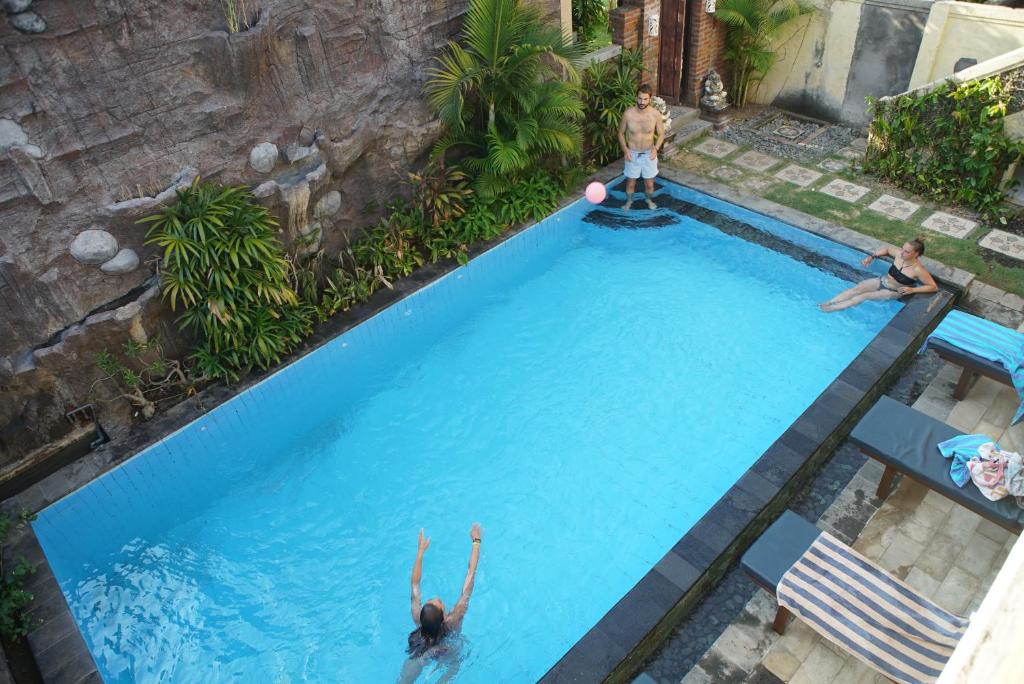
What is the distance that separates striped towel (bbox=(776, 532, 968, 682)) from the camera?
389 cm

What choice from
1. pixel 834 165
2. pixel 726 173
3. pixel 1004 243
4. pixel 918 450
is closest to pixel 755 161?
pixel 726 173

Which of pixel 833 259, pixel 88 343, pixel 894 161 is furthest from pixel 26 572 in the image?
pixel 894 161

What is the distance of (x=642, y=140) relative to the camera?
889cm

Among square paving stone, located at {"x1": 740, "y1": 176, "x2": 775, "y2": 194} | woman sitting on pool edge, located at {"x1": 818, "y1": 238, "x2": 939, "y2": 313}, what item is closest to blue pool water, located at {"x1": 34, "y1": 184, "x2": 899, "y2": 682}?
woman sitting on pool edge, located at {"x1": 818, "y1": 238, "x2": 939, "y2": 313}

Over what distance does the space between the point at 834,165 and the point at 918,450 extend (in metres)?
5.96

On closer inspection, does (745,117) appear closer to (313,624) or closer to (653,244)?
(653,244)

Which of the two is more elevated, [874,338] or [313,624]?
[874,338]

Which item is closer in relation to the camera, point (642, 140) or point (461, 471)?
point (461, 471)

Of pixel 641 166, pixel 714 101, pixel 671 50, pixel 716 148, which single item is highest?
pixel 671 50

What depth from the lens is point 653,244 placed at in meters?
8.82

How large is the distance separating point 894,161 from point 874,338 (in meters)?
3.59

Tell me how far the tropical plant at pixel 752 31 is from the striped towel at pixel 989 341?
6.12m

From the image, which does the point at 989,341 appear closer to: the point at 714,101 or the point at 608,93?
the point at 608,93

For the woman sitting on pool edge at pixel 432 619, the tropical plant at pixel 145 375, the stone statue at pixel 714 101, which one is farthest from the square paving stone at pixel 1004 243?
the tropical plant at pixel 145 375
